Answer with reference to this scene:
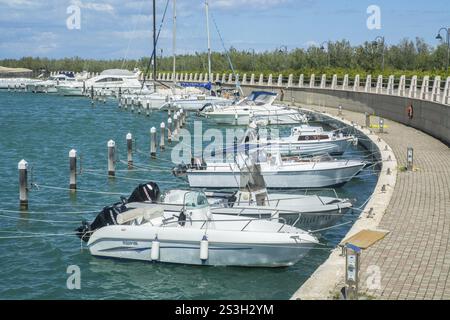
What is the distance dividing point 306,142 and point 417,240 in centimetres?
1851

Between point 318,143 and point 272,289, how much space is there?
62.1 ft

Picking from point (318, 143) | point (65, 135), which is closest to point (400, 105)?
point (318, 143)

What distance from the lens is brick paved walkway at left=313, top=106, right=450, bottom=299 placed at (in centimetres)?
1267

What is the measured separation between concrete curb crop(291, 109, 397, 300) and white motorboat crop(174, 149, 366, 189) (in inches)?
71.2

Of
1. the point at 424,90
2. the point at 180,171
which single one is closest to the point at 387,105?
the point at 424,90

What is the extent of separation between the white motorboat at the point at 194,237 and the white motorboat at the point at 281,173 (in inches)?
339

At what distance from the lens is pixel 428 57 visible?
72.3 m

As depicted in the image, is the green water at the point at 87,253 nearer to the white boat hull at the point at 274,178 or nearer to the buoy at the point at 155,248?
the buoy at the point at 155,248

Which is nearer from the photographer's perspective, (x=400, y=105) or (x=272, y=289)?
(x=272, y=289)

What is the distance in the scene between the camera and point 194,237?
1748 centimetres

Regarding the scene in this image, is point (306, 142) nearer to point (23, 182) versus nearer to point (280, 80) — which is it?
point (23, 182)

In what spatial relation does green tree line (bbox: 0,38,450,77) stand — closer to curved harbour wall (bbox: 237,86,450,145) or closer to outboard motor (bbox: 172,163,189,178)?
curved harbour wall (bbox: 237,86,450,145)

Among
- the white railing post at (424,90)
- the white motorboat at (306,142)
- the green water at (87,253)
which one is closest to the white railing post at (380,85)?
the white railing post at (424,90)
